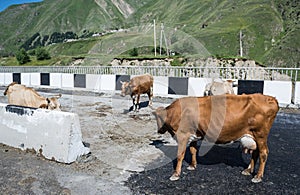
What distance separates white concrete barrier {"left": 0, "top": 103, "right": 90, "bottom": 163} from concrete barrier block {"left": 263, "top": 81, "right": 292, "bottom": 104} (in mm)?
8461

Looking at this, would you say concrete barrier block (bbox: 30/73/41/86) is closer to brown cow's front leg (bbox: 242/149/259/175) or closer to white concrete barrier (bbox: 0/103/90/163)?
white concrete barrier (bbox: 0/103/90/163)

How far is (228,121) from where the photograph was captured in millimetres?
4594

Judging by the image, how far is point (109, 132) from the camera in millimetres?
7930

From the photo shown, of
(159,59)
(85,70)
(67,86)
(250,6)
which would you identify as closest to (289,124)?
(67,86)

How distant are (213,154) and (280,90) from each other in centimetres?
677

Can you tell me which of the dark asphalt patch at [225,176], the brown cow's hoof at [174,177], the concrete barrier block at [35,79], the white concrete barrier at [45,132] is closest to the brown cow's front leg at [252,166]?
the dark asphalt patch at [225,176]

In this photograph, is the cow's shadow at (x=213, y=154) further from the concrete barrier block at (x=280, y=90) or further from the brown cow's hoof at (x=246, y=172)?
the concrete barrier block at (x=280, y=90)

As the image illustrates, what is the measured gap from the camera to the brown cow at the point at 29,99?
286 inches

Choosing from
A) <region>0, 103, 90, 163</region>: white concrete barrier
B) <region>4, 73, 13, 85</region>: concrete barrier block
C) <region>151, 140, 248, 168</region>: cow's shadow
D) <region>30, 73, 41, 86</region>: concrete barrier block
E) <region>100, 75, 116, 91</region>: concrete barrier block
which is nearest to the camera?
<region>0, 103, 90, 163</region>: white concrete barrier

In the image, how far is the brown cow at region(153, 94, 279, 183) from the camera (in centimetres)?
458

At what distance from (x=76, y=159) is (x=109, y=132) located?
2341 mm

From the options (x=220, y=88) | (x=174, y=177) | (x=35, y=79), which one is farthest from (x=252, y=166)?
(x=35, y=79)

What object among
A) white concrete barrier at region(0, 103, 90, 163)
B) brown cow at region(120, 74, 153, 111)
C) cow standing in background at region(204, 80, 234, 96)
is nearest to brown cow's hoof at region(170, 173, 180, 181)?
white concrete barrier at region(0, 103, 90, 163)

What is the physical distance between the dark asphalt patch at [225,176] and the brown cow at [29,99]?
11.4ft
